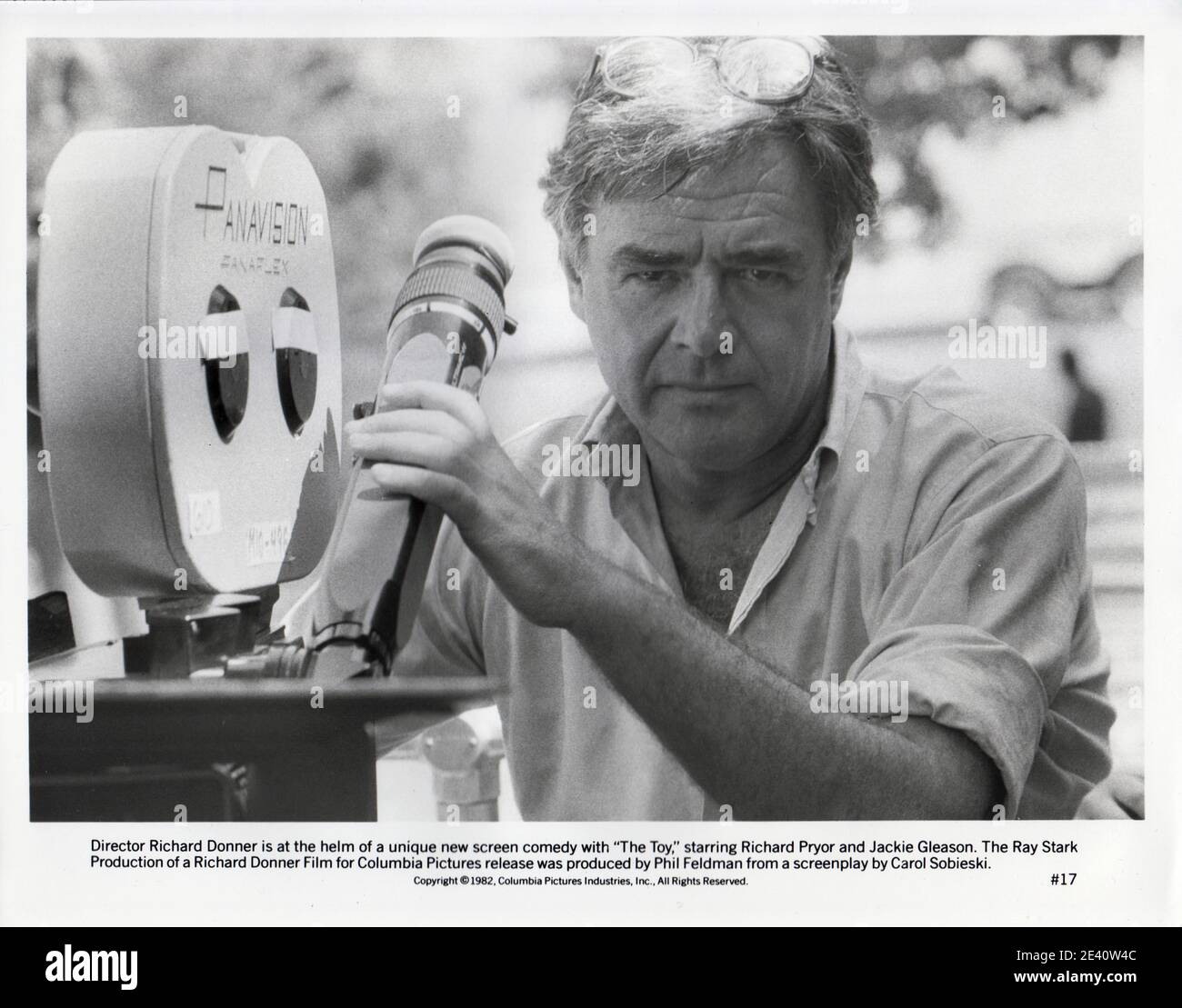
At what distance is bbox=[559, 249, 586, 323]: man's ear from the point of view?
2.57 meters

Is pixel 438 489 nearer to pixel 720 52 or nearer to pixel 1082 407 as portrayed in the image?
pixel 720 52

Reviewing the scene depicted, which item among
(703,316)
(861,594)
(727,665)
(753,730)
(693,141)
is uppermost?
(693,141)

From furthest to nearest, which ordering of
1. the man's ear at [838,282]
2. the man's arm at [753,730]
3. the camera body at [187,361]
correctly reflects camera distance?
the man's ear at [838,282]
the man's arm at [753,730]
the camera body at [187,361]

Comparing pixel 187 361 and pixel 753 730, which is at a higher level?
pixel 187 361

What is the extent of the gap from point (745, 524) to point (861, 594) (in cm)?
26

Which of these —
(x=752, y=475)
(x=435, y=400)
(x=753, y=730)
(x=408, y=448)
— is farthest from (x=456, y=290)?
(x=753, y=730)

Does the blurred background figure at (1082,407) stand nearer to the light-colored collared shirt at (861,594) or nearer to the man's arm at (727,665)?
the light-colored collared shirt at (861,594)

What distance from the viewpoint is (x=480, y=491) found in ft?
8.11

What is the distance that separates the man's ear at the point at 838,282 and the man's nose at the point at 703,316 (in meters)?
0.23

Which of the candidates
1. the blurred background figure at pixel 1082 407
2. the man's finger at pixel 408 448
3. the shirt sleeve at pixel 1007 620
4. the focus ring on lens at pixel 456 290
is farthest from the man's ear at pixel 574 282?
the blurred background figure at pixel 1082 407

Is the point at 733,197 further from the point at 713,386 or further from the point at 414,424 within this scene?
the point at 414,424

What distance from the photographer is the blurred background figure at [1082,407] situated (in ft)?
8.49

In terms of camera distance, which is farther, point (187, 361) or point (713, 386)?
point (713, 386)

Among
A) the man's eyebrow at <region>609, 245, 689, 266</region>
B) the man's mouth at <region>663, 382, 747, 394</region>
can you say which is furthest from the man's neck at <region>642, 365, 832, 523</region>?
the man's eyebrow at <region>609, 245, 689, 266</region>
